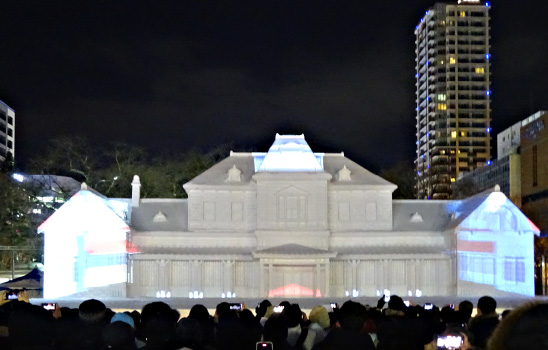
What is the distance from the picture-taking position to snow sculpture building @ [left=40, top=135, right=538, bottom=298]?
47812 mm

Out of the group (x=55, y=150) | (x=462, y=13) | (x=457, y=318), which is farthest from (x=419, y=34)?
(x=457, y=318)

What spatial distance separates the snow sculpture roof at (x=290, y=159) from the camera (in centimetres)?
5056

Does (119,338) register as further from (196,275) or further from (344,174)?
(344,174)

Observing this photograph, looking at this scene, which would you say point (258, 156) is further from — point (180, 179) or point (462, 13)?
point (462, 13)

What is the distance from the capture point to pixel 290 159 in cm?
5075

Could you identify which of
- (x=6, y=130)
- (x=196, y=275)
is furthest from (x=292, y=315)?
(x=6, y=130)

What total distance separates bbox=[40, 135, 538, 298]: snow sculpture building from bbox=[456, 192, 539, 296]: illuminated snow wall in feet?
0.22

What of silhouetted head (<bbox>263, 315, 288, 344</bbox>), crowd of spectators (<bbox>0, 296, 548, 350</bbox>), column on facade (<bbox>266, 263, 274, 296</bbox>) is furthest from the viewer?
column on facade (<bbox>266, 263, 274, 296</bbox>)

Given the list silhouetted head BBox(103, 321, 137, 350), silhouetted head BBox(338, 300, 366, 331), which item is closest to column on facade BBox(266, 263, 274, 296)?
silhouetted head BBox(338, 300, 366, 331)

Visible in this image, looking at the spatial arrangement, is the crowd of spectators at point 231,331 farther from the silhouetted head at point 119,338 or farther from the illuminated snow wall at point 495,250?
the illuminated snow wall at point 495,250

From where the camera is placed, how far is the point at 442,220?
5216cm

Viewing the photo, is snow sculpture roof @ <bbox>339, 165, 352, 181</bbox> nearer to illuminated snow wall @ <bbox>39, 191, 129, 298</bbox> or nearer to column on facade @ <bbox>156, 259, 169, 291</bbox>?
column on facade @ <bbox>156, 259, 169, 291</bbox>

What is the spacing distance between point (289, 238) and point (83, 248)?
41.6 feet

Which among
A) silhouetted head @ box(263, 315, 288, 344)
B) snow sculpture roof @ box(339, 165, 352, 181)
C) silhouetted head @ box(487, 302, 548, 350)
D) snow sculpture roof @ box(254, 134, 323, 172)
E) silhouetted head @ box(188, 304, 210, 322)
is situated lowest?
silhouetted head @ box(263, 315, 288, 344)
